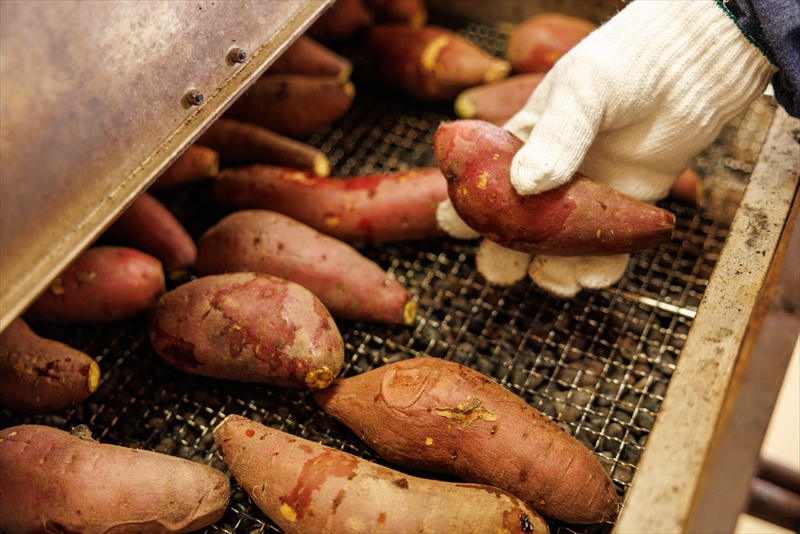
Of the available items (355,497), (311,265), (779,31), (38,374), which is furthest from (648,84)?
(38,374)

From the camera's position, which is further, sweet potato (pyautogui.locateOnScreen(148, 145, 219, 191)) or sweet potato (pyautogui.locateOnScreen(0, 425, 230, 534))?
sweet potato (pyautogui.locateOnScreen(148, 145, 219, 191))

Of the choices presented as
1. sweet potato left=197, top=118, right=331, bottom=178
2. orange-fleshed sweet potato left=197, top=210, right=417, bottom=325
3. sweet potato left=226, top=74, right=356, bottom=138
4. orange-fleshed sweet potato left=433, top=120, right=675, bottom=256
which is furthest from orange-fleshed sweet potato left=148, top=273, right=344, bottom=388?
sweet potato left=226, top=74, right=356, bottom=138

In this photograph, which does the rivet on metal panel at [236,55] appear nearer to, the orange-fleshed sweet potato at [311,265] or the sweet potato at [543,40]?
the orange-fleshed sweet potato at [311,265]

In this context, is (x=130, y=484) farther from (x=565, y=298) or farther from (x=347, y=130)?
(x=347, y=130)

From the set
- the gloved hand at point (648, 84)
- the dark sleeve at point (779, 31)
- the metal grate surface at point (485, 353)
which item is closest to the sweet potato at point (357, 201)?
the metal grate surface at point (485, 353)

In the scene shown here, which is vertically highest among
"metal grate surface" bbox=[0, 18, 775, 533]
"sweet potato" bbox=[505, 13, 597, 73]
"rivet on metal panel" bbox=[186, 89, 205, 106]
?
"rivet on metal panel" bbox=[186, 89, 205, 106]

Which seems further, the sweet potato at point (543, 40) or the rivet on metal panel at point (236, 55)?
the sweet potato at point (543, 40)

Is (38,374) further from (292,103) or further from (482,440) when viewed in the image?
(292,103)

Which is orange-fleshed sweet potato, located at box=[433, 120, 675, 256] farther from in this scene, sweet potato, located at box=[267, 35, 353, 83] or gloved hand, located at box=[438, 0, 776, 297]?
sweet potato, located at box=[267, 35, 353, 83]
